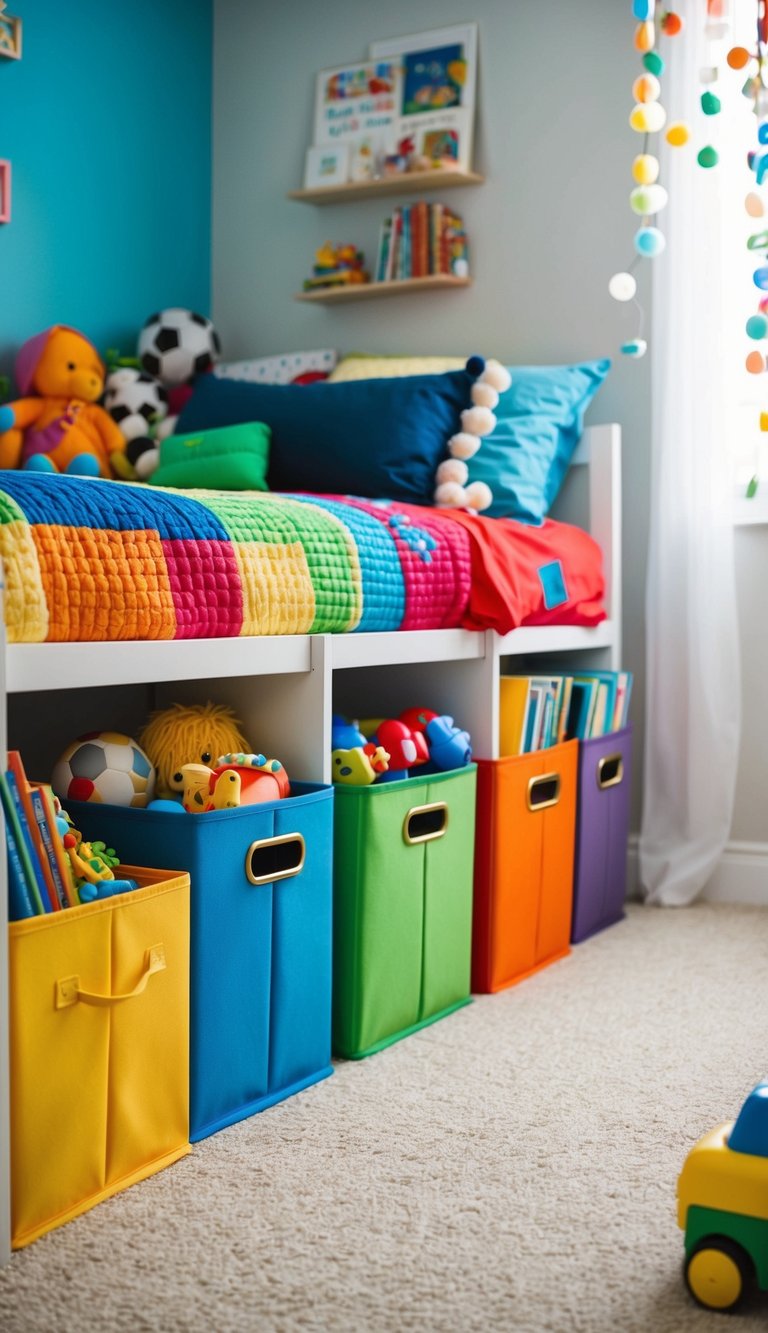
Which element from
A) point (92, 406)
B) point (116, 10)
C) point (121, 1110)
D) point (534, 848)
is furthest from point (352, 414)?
point (121, 1110)

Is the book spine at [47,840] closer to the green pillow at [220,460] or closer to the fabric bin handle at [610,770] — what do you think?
the green pillow at [220,460]

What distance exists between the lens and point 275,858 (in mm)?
1610

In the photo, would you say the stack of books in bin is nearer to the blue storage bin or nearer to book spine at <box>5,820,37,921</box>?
the blue storage bin

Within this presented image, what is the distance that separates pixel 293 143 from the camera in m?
3.20

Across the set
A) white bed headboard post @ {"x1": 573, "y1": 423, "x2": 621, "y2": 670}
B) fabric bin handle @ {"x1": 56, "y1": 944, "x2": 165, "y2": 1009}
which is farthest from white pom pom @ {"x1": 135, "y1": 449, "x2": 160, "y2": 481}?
fabric bin handle @ {"x1": 56, "y1": 944, "x2": 165, "y2": 1009}

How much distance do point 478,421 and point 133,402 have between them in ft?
2.80

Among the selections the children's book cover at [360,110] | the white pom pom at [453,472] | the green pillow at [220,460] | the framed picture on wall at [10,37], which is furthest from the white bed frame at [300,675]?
the framed picture on wall at [10,37]

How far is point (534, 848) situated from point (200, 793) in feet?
2.56

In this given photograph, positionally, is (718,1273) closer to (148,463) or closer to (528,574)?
(528,574)

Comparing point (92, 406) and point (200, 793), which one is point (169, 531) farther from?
point (92, 406)

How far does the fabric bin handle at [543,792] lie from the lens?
2207 mm

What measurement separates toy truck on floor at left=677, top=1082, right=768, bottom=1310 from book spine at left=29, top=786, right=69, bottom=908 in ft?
2.16

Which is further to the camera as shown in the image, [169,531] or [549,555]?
[549,555]

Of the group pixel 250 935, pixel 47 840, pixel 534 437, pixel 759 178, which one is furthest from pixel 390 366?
pixel 47 840
